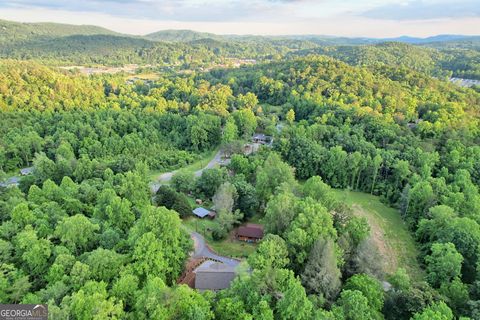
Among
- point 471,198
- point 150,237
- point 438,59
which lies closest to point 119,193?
point 150,237

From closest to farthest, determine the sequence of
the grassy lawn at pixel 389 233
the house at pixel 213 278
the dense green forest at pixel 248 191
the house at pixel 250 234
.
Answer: the dense green forest at pixel 248 191
the house at pixel 213 278
the grassy lawn at pixel 389 233
the house at pixel 250 234

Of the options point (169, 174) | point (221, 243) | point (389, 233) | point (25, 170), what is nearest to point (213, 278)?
point (221, 243)

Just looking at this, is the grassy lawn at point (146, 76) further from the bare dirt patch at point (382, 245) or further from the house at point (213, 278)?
the house at point (213, 278)

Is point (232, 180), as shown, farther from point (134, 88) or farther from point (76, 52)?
point (76, 52)

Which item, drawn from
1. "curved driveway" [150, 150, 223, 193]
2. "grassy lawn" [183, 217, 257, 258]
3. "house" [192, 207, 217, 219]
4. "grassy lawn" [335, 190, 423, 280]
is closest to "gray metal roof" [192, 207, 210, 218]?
"house" [192, 207, 217, 219]

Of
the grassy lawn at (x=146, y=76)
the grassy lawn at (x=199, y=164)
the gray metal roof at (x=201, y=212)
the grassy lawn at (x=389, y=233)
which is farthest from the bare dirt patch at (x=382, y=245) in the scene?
the grassy lawn at (x=146, y=76)

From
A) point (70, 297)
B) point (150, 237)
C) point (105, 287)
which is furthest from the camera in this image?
point (150, 237)
